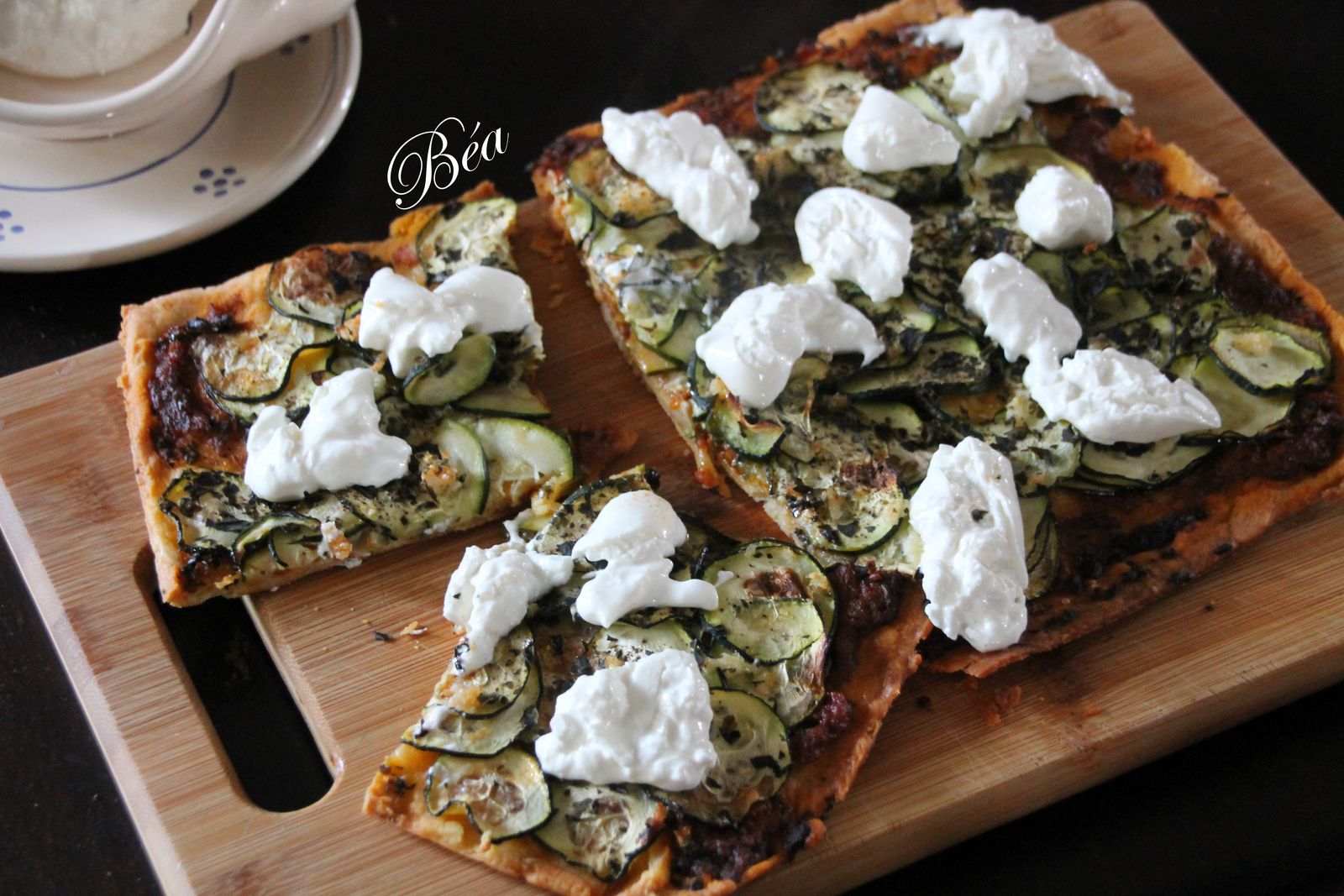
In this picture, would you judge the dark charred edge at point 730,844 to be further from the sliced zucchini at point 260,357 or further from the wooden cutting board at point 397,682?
the sliced zucchini at point 260,357

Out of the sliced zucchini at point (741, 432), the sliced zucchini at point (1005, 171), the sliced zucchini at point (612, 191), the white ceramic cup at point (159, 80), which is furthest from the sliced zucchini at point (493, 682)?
the sliced zucchini at point (1005, 171)

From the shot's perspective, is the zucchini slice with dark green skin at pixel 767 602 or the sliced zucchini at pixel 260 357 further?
the sliced zucchini at pixel 260 357

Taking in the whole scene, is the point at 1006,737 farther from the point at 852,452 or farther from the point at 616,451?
the point at 616,451

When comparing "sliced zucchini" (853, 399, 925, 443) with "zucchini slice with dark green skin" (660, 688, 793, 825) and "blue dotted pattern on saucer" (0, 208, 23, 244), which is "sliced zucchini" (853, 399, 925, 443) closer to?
"zucchini slice with dark green skin" (660, 688, 793, 825)

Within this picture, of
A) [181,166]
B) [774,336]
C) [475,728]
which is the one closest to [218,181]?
[181,166]

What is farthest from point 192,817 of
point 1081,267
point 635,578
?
point 1081,267

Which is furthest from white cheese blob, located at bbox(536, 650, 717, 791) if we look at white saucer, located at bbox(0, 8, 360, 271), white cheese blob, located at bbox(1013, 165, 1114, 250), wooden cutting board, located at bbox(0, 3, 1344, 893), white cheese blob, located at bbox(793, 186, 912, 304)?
white saucer, located at bbox(0, 8, 360, 271)

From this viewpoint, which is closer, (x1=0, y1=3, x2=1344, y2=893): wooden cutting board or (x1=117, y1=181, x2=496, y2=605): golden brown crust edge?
(x1=0, y1=3, x2=1344, y2=893): wooden cutting board
